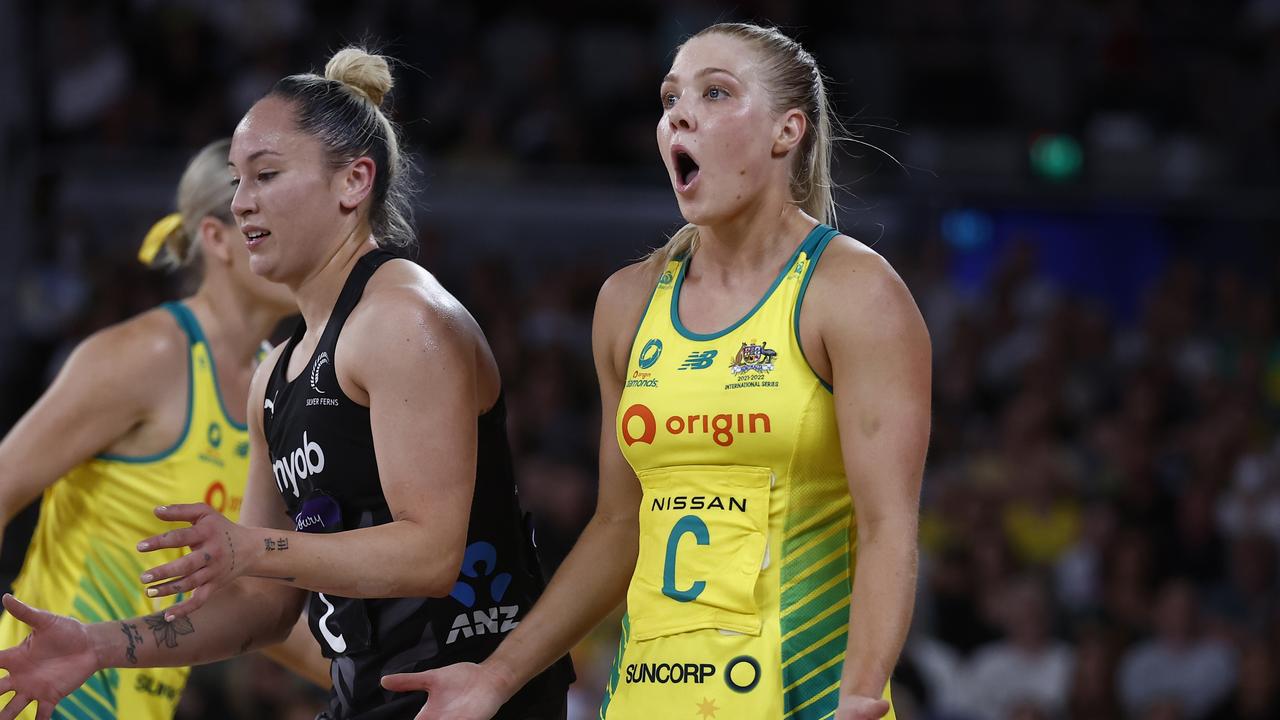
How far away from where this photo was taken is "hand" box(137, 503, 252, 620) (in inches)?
96.0

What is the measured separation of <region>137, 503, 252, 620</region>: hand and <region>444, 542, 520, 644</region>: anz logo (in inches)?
21.4

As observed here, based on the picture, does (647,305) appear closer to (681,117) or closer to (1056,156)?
(681,117)

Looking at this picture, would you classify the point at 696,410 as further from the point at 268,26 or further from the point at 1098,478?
the point at 268,26

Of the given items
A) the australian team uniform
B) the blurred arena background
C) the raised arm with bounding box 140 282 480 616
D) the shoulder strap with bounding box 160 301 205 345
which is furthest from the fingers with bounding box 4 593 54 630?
the blurred arena background

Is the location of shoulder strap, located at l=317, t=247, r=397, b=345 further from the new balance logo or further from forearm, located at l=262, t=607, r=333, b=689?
forearm, located at l=262, t=607, r=333, b=689

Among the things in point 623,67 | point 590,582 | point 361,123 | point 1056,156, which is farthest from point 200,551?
point 1056,156

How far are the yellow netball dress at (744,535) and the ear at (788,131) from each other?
0.21m

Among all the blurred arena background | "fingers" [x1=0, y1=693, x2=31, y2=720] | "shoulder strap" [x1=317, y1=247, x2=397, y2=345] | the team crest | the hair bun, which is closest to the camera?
the team crest

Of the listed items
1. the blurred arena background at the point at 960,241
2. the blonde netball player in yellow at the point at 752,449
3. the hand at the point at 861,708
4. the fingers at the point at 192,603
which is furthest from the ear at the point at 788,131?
the blurred arena background at the point at 960,241

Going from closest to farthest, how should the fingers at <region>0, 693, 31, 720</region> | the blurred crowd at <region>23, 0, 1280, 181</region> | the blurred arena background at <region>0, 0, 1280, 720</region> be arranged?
the fingers at <region>0, 693, 31, 720</region>, the blurred arena background at <region>0, 0, 1280, 720</region>, the blurred crowd at <region>23, 0, 1280, 181</region>

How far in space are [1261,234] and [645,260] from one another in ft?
27.1

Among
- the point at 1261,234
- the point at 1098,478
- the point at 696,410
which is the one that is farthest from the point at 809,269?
the point at 1261,234

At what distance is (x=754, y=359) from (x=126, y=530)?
1760 millimetres

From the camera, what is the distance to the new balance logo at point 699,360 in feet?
8.89
